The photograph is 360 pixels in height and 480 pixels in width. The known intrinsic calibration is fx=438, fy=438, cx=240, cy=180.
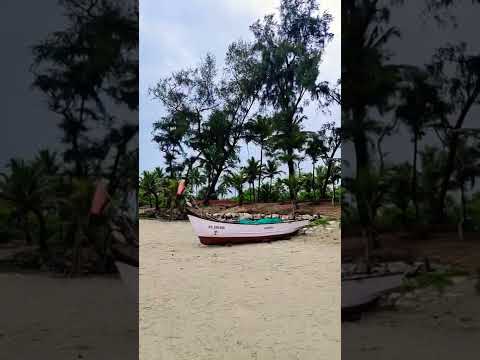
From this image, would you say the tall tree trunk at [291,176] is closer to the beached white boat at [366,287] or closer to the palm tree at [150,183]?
the beached white boat at [366,287]

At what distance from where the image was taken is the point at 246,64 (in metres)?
4.39

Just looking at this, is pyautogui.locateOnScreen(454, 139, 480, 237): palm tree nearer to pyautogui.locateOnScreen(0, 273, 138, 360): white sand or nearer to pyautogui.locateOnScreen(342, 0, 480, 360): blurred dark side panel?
pyautogui.locateOnScreen(342, 0, 480, 360): blurred dark side panel

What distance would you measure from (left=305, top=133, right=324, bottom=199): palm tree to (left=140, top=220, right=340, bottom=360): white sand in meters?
0.71

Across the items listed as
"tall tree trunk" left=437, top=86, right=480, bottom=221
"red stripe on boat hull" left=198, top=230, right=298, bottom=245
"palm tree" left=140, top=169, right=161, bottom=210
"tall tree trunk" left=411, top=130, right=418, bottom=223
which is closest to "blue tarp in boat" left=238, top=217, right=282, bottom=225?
"red stripe on boat hull" left=198, top=230, right=298, bottom=245

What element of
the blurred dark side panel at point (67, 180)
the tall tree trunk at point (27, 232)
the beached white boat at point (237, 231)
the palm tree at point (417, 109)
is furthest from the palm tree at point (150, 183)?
the palm tree at point (417, 109)

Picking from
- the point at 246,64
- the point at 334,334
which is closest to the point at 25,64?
the point at 246,64

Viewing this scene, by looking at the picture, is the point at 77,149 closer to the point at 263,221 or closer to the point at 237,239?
the point at 237,239

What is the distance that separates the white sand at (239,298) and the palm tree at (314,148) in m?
0.71

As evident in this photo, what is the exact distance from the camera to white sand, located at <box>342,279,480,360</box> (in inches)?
128

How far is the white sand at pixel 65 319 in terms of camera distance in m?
3.31

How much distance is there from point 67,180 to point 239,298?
2.01 metres

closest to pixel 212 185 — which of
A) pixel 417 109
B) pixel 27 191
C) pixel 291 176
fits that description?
pixel 291 176

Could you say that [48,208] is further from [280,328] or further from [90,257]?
[280,328]

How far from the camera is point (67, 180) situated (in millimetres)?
3400
